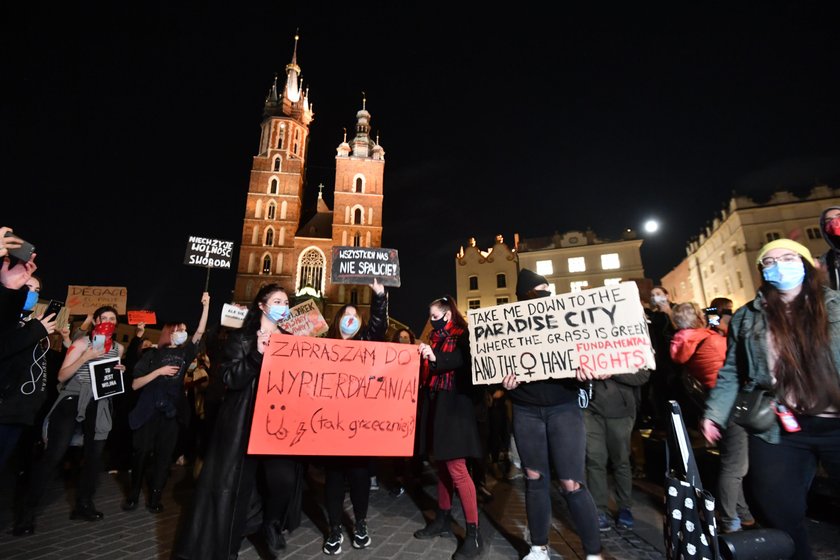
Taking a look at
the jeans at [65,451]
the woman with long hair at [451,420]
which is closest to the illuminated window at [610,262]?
the woman with long hair at [451,420]

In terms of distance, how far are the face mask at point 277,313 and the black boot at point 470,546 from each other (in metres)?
2.60

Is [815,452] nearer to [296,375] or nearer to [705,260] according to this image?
[296,375]

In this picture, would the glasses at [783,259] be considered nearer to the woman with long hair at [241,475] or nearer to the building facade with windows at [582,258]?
the woman with long hair at [241,475]

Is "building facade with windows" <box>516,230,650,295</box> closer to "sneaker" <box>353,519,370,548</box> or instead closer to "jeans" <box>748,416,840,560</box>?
"sneaker" <box>353,519,370,548</box>

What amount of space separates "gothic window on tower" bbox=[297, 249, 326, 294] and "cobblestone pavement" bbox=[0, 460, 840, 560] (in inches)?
1578

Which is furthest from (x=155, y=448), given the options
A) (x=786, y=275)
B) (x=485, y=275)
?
(x=485, y=275)

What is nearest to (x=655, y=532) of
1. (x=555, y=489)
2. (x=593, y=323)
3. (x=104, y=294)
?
(x=555, y=489)

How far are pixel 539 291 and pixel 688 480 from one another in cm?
200

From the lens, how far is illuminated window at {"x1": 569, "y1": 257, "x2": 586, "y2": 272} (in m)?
37.6

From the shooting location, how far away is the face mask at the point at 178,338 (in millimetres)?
5570

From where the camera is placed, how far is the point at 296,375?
10.8 ft

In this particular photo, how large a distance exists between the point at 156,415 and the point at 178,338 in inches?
42.4

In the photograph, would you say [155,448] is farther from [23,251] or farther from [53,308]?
[23,251]

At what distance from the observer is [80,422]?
4.84 m
